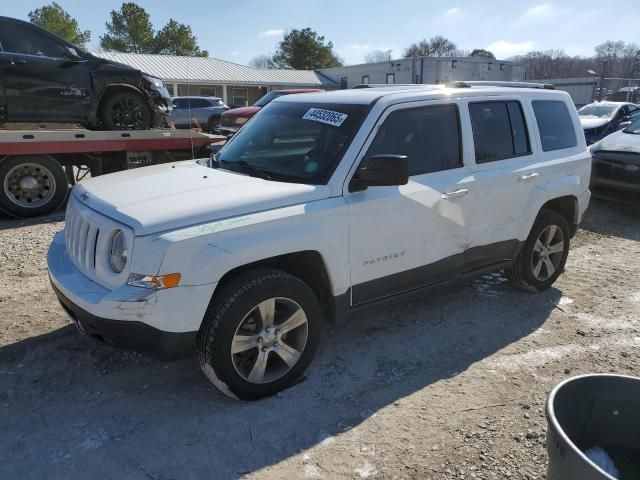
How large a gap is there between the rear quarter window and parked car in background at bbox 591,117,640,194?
4122 millimetres

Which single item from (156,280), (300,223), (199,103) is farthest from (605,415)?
(199,103)

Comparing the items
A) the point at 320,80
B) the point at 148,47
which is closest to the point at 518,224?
the point at 320,80

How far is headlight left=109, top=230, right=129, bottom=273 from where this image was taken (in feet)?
9.62

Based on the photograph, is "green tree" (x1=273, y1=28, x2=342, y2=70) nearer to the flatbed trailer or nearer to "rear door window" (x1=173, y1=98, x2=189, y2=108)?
"rear door window" (x1=173, y1=98, x2=189, y2=108)

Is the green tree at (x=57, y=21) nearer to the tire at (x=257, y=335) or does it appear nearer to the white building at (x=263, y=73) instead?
the white building at (x=263, y=73)

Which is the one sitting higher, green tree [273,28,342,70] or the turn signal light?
green tree [273,28,342,70]

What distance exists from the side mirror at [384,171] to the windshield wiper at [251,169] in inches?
24.0

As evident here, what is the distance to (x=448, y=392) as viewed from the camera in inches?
137

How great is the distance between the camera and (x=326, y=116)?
3.87 metres

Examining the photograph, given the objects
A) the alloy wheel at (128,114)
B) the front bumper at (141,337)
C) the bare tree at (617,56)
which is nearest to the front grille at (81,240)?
the front bumper at (141,337)

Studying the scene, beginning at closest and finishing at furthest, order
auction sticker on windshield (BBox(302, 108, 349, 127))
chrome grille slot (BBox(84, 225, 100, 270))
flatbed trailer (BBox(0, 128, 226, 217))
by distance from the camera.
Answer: chrome grille slot (BBox(84, 225, 100, 270))
auction sticker on windshield (BBox(302, 108, 349, 127))
flatbed trailer (BBox(0, 128, 226, 217))

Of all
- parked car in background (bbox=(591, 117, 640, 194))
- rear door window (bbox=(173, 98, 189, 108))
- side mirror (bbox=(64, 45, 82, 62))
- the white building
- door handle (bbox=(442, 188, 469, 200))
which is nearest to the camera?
Result: door handle (bbox=(442, 188, 469, 200))

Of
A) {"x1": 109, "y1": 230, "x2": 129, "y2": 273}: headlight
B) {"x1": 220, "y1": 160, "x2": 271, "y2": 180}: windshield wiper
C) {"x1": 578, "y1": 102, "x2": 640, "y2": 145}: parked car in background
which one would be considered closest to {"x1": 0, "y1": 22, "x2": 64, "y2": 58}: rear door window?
{"x1": 220, "y1": 160, "x2": 271, "y2": 180}: windshield wiper

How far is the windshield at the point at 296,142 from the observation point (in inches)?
141
